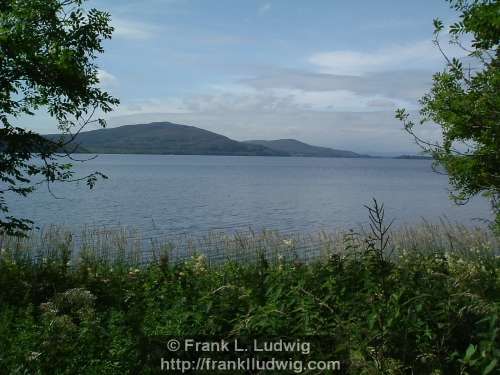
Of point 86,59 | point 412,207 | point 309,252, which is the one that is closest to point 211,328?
point 86,59

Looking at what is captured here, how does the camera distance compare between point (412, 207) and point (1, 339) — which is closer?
point (1, 339)

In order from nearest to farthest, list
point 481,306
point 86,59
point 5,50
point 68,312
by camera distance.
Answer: point 481,306 → point 68,312 → point 5,50 → point 86,59

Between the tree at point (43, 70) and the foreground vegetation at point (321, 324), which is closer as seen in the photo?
the foreground vegetation at point (321, 324)

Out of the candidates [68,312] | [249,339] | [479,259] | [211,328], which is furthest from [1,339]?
[479,259]

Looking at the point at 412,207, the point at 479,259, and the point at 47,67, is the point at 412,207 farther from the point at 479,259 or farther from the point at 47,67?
the point at 47,67

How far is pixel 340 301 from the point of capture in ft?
16.2

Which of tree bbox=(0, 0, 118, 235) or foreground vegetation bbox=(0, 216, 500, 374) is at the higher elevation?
tree bbox=(0, 0, 118, 235)

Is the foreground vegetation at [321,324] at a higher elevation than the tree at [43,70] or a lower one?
lower

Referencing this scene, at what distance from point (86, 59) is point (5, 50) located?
1.68m

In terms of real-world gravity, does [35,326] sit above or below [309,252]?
above

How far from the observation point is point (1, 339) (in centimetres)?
515

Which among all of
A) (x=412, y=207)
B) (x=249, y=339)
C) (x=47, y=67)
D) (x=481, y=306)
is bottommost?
(x=412, y=207)

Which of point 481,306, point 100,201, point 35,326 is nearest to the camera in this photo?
point 481,306

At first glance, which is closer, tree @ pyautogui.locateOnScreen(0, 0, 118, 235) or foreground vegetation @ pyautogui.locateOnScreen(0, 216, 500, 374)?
foreground vegetation @ pyautogui.locateOnScreen(0, 216, 500, 374)
